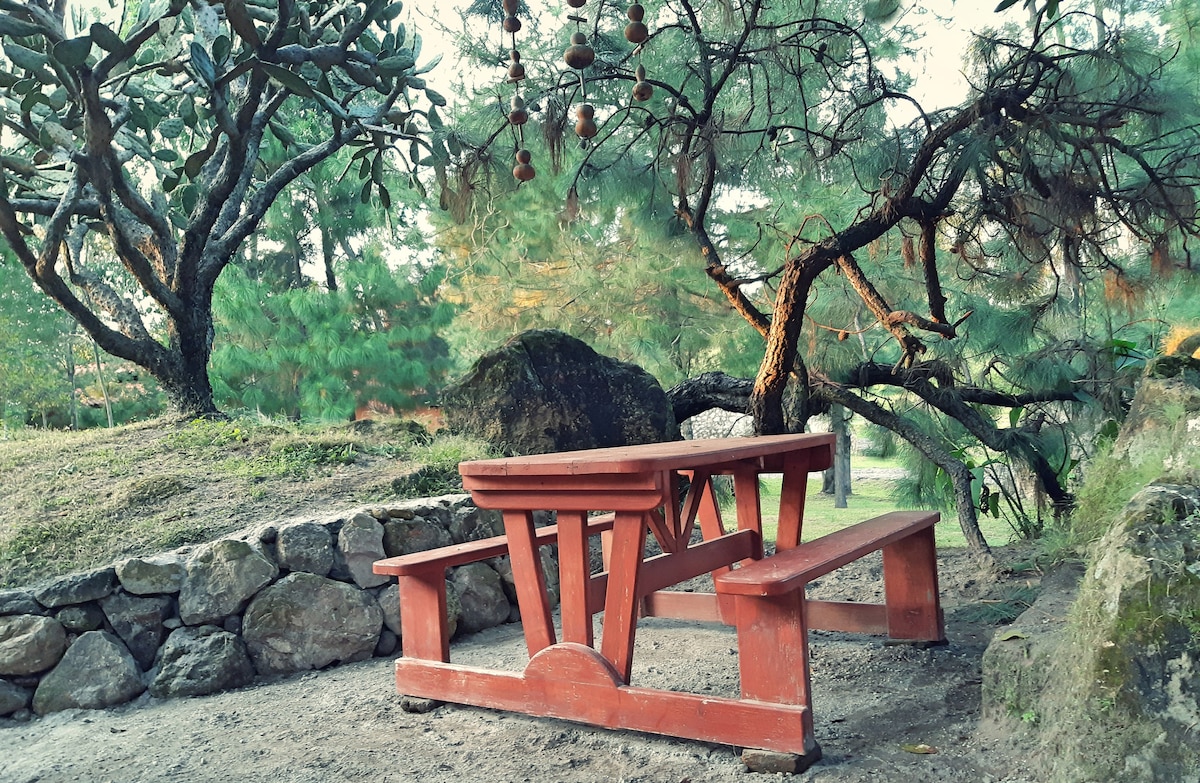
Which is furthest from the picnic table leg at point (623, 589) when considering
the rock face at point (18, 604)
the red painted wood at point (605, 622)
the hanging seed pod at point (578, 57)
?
the rock face at point (18, 604)

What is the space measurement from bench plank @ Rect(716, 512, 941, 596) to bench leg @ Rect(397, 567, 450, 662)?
1215 millimetres

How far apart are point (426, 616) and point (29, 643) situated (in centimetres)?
179

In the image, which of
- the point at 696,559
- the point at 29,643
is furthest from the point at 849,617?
the point at 29,643

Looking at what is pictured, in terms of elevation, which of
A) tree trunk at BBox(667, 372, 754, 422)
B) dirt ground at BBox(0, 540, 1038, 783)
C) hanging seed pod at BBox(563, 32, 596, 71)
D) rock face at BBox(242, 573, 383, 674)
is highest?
hanging seed pod at BBox(563, 32, 596, 71)

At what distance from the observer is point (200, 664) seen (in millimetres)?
3789

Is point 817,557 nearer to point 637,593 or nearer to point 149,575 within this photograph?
point 637,593

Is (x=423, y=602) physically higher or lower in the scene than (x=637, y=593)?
lower

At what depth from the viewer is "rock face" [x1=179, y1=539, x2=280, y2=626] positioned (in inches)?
154

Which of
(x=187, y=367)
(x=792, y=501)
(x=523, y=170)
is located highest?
(x=523, y=170)

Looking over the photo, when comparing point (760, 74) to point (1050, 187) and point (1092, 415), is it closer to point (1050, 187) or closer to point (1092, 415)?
point (1050, 187)

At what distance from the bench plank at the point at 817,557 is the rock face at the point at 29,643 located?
9.70ft

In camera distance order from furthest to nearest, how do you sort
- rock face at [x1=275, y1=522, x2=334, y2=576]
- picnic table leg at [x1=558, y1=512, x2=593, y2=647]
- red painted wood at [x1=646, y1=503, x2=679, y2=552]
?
rock face at [x1=275, y1=522, x2=334, y2=576], red painted wood at [x1=646, y1=503, x2=679, y2=552], picnic table leg at [x1=558, y1=512, x2=593, y2=647]

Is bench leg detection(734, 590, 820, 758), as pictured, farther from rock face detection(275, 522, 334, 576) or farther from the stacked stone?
rock face detection(275, 522, 334, 576)

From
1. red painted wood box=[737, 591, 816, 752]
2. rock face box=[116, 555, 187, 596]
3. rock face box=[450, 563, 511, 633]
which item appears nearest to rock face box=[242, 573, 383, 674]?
rock face box=[116, 555, 187, 596]
